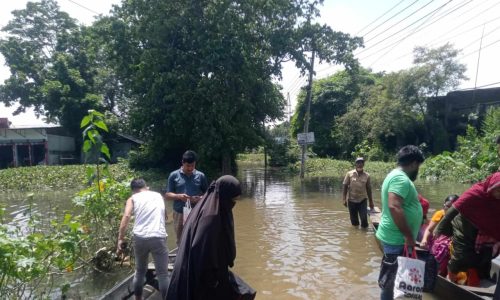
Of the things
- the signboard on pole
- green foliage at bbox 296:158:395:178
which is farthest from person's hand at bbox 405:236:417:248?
green foliage at bbox 296:158:395:178

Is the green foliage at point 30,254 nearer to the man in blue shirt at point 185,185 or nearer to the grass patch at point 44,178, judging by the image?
the man in blue shirt at point 185,185

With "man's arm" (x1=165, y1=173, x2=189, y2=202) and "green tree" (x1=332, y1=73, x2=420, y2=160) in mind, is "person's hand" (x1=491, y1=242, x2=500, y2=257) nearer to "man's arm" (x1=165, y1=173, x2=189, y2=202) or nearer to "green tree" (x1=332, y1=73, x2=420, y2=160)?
"man's arm" (x1=165, y1=173, x2=189, y2=202)

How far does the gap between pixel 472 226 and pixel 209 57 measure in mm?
17078

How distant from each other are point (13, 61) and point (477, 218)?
40385 millimetres

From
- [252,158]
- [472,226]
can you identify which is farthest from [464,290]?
[252,158]

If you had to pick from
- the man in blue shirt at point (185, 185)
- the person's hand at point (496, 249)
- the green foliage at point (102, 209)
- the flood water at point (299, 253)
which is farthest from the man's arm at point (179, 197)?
the person's hand at point (496, 249)

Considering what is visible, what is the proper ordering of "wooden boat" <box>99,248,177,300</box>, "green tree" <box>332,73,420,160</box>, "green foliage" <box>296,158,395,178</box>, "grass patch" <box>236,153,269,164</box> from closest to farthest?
"wooden boat" <box>99,248,177,300</box>, "green foliage" <box>296,158,395,178</box>, "green tree" <box>332,73,420,160</box>, "grass patch" <box>236,153,269,164</box>

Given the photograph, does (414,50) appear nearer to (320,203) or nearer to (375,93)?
(375,93)

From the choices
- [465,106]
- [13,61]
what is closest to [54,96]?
[13,61]

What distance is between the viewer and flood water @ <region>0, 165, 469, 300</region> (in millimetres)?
6840

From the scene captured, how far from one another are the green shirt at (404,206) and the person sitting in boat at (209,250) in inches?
64.4

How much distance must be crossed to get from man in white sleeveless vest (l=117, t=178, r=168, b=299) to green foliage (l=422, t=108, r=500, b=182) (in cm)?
1848

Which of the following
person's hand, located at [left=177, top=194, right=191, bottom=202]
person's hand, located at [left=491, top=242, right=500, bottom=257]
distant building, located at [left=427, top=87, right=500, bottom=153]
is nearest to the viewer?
person's hand, located at [left=491, top=242, right=500, bottom=257]

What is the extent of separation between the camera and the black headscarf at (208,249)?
3.23 metres
